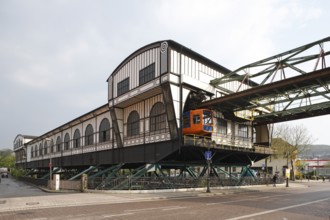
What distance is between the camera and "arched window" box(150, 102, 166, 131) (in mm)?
29628

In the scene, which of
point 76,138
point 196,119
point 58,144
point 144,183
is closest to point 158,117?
point 196,119

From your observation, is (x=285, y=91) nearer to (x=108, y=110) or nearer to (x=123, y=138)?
(x=123, y=138)

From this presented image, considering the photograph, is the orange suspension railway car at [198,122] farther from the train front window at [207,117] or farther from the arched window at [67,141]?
the arched window at [67,141]

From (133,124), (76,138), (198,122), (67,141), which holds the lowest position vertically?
(67,141)

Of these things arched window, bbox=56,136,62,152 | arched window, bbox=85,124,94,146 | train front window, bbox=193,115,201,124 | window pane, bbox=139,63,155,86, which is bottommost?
arched window, bbox=56,136,62,152

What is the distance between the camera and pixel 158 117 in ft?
99.7

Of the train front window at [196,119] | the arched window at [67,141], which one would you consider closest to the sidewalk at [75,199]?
the train front window at [196,119]

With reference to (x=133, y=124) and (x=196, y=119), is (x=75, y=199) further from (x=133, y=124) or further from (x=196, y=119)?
(x=133, y=124)

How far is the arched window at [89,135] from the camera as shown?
44.4 metres

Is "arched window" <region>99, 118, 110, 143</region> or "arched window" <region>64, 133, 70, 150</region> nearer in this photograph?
"arched window" <region>99, 118, 110, 143</region>

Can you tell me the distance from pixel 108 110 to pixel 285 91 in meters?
22.5

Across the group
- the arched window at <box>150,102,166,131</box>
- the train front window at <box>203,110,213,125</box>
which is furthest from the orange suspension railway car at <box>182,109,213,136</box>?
the arched window at <box>150,102,166,131</box>

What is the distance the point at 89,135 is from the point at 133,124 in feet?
44.6

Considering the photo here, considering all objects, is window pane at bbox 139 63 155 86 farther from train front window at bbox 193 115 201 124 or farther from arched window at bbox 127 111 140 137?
train front window at bbox 193 115 201 124
